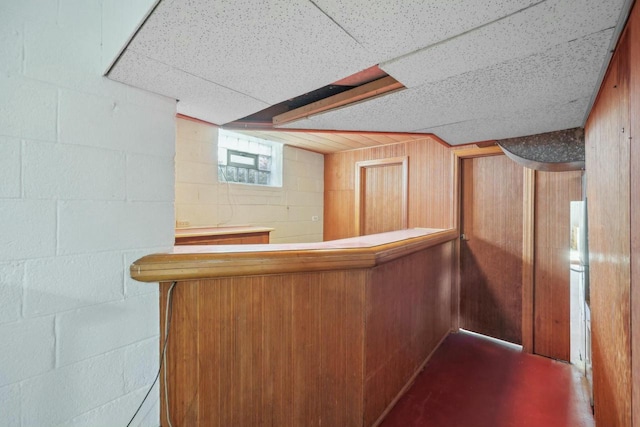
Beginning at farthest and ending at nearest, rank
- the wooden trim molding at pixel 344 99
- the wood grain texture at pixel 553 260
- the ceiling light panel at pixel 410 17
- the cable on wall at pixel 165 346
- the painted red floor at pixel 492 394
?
1. the wood grain texture at pixel 553 260
2. the painted red floor at pixel 492 394
3. the wooden trim molding at pixel 344 99
4. the cable on wall at pixel 165 346
5. the ceiling light panel at pixel 410 17

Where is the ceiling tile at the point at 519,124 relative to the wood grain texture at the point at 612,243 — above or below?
above

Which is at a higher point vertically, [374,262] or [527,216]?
[527,216]

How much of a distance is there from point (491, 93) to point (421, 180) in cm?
186

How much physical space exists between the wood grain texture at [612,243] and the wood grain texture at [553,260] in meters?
1.20

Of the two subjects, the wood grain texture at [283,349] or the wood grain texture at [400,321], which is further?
the wood grain texture at [400,321]

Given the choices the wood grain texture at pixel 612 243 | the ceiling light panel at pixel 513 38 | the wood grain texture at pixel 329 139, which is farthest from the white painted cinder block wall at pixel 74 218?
the wood grain texture at pixel 329 139

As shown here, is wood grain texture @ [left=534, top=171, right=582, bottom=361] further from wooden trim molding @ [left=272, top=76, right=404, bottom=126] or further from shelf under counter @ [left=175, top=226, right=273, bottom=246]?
shelf under counter @ [left=175, top=226, right=273, bottom=246]

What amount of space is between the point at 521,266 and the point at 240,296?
8.43 ft

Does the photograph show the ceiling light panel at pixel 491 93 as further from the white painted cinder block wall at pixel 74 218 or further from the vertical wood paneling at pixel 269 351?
the white painted cinder block wall at pixel 74 218

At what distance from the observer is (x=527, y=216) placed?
2.42 metres

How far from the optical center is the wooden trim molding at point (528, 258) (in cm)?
239

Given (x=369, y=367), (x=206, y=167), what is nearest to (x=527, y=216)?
(x=369, y=367)

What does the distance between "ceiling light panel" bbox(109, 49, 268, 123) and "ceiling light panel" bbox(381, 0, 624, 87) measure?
0.70 metres

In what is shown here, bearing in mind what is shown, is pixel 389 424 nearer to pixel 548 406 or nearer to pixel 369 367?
pixel 369 367
